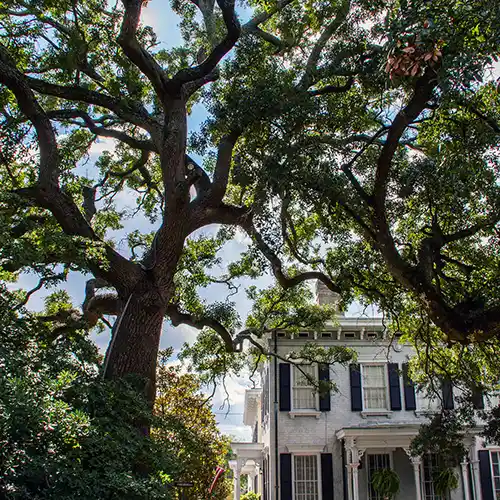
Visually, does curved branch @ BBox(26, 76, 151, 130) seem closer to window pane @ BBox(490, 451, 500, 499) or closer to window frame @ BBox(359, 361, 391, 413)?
window frame @ BBox(359, 361, 391, 413)

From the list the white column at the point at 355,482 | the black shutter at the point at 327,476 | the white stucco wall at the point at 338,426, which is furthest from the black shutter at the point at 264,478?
the white column at the point at 355,482

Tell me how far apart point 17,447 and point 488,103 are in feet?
27.4

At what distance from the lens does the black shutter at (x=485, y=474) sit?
1767cm

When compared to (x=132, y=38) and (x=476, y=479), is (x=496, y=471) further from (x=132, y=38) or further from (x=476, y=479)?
(x=132, y=38)

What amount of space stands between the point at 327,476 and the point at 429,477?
3.34 m

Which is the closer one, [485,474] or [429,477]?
[485,474]

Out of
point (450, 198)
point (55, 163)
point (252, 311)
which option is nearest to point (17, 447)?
point (55, 163)

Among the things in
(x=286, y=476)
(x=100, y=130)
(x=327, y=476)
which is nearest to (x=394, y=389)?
(x=327, y=476)

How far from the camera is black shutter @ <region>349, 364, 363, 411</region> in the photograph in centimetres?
1909

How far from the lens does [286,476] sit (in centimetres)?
1812

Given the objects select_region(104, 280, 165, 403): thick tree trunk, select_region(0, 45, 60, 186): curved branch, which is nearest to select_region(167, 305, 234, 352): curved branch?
select_region(104, 280, 165, 403): thick tree trunk

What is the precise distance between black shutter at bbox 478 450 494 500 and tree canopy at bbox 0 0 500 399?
9078 millimetres

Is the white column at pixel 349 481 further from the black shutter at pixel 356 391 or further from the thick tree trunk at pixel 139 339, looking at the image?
the thick tree trunk at pixel 139 339

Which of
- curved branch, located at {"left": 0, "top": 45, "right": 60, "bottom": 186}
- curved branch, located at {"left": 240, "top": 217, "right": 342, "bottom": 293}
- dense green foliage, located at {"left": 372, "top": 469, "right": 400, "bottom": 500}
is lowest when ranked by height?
dense green foliage, located at {"left": 372, "top": 469, "right": 400, "bottom": 500}
